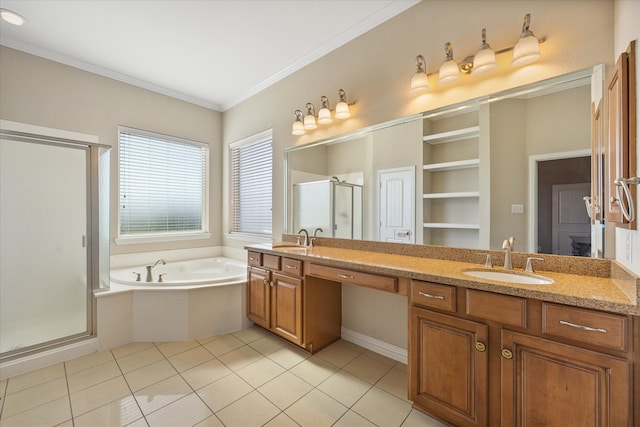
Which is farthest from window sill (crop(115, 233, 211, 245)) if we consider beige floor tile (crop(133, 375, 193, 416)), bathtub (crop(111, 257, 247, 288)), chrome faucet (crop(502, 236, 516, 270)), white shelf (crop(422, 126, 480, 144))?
chrome faucet (crop(502, 236, 516, 270))

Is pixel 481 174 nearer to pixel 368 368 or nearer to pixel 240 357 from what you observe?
pixel 368 368

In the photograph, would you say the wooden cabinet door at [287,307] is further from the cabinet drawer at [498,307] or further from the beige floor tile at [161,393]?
the cabinet drawer at [498,307]

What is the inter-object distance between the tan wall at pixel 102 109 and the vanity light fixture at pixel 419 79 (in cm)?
308

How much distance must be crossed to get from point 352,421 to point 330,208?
1.67 metres

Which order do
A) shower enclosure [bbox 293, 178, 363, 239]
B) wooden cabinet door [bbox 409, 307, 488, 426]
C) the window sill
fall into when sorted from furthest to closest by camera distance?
Answer: 1. the window sill
2. shower enclosure [bbox 293, 178, 363, 239]
3. wooden cabinet door [bbox 409, 307, 488, 426]

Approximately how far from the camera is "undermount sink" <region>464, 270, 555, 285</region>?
1.34 metres

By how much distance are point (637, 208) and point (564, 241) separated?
47 centimetres

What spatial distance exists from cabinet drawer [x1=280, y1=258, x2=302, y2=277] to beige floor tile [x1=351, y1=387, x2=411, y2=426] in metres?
0.96

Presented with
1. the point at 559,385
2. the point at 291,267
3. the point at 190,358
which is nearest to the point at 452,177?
the point at 559,385

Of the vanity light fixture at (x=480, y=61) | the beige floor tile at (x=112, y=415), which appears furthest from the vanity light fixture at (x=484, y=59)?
the beige floor tile at (x=112, y=415)

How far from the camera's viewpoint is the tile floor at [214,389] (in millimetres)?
1545

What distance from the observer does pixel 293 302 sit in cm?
225

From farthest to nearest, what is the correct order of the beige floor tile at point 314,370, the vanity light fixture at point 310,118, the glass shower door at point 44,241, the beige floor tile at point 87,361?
the vanity light fixture at point 310,118 → the glass shower door at point 44,241 → the beige floor tile at point 87,361 → the beige floor tile at point 314,370

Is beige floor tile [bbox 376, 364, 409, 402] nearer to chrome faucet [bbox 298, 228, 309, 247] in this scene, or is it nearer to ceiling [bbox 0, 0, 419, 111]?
chrome faucet [bbox 298, 228, 309, 247]
